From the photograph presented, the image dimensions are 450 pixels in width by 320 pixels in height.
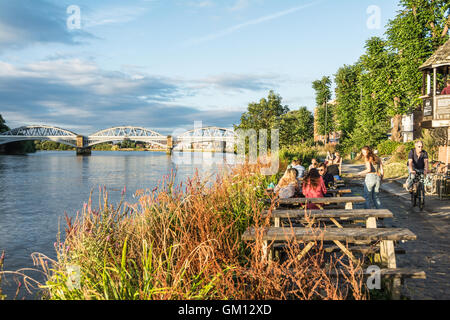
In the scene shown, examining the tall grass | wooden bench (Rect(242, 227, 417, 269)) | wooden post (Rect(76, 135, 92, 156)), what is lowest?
the tall grass

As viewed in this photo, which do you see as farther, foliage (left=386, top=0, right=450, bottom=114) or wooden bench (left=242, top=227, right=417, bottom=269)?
foliage (left=386, top=0, right=450, bottom=114)

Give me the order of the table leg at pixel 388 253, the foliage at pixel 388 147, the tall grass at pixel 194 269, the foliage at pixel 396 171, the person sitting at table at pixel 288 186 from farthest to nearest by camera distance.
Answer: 1. the foliage at pixel 388 147
2. the foliage at pixel 396 171
3. the person sitting at table at pixel 288 186
4. the table leg at pixel 388 253
5. the tall grass at pixel 194 269

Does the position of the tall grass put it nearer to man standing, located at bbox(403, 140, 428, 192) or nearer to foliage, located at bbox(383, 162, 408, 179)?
man standing, located at bbox(403, 140, 428, 192)

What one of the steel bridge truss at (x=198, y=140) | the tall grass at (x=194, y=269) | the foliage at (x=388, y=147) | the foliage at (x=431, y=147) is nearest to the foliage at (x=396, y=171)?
the foliage at (x=431, y=147)

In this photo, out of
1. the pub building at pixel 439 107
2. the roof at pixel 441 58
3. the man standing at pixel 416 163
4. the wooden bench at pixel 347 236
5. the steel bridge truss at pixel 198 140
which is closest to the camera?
the wooden bench at pixel 347 236

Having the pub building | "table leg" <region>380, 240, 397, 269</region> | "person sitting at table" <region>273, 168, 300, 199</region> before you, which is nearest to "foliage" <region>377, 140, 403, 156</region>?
the pub building

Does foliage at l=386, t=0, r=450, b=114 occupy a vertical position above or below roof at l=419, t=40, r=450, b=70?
above

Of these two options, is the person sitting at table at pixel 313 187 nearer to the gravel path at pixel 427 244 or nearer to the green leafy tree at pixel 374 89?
the gravel path at pixel 427 244

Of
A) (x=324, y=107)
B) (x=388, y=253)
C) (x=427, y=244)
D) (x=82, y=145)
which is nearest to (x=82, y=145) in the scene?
(x=82, y=145)

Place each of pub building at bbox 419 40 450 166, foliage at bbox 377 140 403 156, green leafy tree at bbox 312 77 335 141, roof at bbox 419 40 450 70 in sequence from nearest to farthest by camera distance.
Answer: pub building at bbox 419 40 450 166 → roof at bbox 419 40 450 70 → foliage at bbox 377 140 403 156 → green leafy tree at bbox 312 77 335 141

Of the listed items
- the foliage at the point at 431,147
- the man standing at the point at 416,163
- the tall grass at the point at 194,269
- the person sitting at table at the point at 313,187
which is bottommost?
the tall grass at the point at 194,269

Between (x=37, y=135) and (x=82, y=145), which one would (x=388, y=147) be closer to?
(x=82, y=145)
